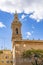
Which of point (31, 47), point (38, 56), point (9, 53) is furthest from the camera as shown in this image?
point (9, 53)

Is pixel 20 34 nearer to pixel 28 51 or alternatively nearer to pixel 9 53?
A: pixel 9 53

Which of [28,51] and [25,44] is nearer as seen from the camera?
[28,51]

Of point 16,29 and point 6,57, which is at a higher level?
point 16,29

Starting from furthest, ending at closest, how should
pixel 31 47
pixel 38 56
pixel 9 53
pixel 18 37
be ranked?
1. pixel 9 53
2. pixel 18 37
3. pixel 31 47
4. pixel 38 56

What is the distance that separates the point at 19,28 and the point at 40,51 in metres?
13.6

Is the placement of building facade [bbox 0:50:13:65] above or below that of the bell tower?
below

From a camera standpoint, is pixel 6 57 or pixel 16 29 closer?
pixel 16 29

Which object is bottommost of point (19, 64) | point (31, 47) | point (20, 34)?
point (19, 64)

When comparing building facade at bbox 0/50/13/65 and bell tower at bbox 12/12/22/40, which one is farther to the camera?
building facade at bbox 0/50/13/65

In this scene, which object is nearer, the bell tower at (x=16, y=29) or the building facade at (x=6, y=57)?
the bell tower at (x=16, y=29)

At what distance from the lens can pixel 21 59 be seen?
40.9 m

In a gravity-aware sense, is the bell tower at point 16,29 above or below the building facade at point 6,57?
above

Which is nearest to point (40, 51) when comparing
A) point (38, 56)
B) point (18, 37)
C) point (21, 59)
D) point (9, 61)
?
point (38, 56)

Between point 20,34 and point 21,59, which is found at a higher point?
point 20,34
